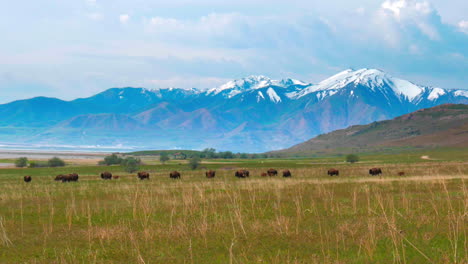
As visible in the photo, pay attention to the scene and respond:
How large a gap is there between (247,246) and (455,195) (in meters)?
15.5

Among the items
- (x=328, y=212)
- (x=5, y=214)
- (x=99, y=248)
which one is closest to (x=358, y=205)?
(x=328, y=212)

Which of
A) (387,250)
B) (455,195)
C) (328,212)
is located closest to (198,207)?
(328,212)

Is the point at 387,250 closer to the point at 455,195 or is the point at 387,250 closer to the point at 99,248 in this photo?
the point at 99,248

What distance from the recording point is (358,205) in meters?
23.6

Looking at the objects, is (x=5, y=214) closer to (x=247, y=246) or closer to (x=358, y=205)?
(x=247, y=246)

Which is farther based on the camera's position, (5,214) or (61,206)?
(61,206)

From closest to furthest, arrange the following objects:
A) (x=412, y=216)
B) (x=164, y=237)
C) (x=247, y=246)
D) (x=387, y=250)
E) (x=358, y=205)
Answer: (x=387, y=250) < (x=247, y=246) < (x=164, y=237) < (x=412, y=216) < (x=358, y=205)

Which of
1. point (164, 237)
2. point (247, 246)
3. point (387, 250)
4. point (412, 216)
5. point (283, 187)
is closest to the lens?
point (387, 250)

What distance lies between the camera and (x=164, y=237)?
17.3 metres

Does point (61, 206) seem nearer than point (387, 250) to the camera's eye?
No

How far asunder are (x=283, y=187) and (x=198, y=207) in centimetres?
1163

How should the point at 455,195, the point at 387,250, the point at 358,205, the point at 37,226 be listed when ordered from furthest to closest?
the point at 455,195 < the point at 358,205 < the point at 37,226 < the point at 387,250

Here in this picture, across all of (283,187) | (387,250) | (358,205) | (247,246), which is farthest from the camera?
(283,187)

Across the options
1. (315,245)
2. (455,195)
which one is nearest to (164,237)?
(315,245)
